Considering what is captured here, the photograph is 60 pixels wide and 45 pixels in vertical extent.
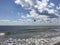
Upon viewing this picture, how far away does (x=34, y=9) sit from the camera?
423cm

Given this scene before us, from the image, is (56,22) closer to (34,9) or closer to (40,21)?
(40,21)

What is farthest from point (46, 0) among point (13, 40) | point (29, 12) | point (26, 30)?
point (13, 40)

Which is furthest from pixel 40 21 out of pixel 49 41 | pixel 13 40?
pixel 13 40

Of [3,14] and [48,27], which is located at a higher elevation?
[3,14]

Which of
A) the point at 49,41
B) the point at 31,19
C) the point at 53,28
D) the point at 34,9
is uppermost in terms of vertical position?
the point at 34,9

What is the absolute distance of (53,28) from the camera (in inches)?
174

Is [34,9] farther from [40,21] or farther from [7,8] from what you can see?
[7,8]

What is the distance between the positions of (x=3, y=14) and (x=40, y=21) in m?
1.09

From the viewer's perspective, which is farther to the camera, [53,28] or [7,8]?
[53,28]

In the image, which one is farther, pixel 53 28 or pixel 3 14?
pixel 53 28

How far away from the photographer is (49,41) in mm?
4184

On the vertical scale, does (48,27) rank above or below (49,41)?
above

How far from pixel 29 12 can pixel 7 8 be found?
65cm

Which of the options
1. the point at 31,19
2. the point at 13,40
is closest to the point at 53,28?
the point at 31,19
